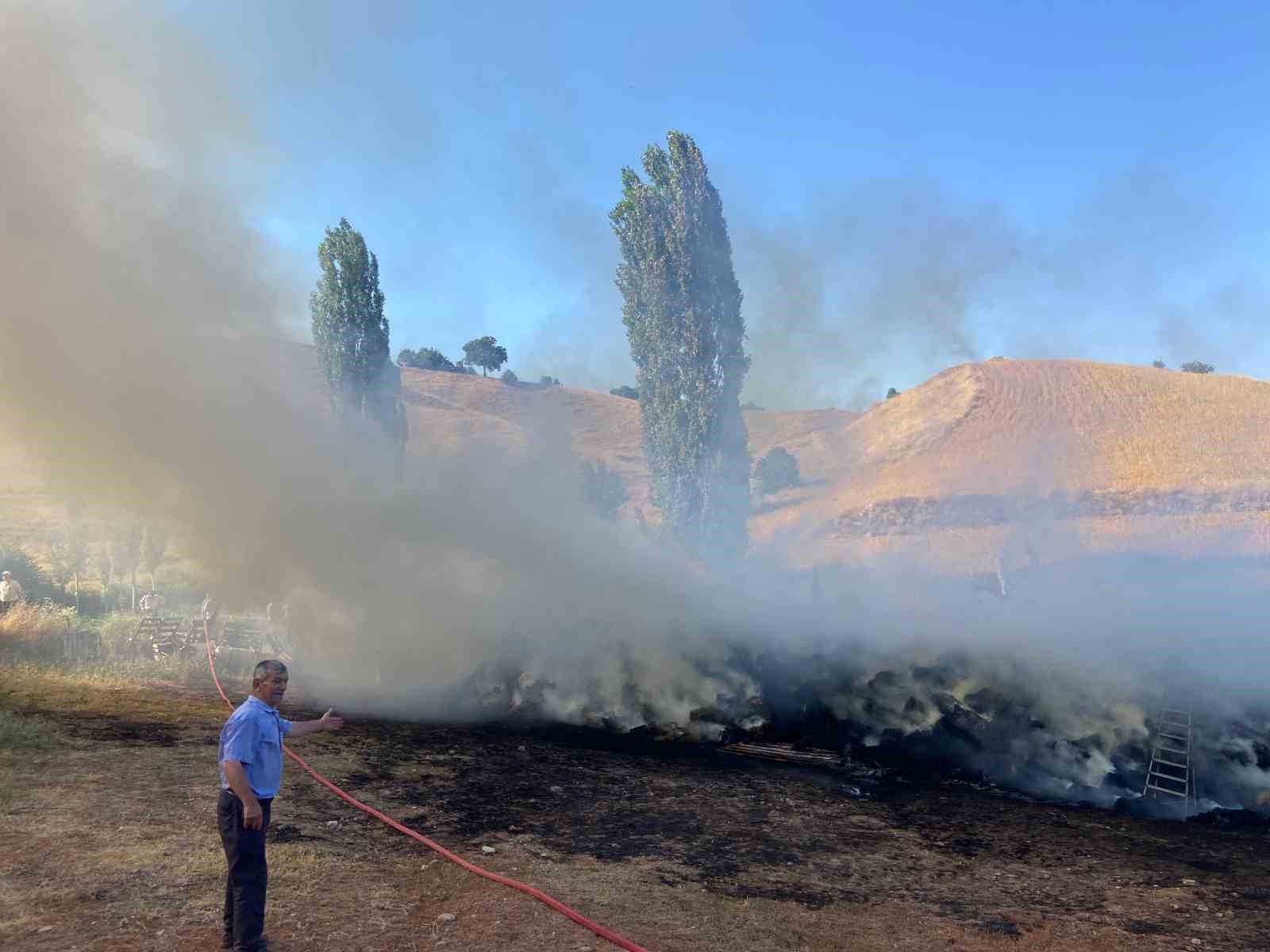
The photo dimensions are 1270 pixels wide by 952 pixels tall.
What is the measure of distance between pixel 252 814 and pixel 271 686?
764 millimetres

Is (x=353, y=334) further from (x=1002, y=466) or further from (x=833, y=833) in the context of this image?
(x=1002, y=466)

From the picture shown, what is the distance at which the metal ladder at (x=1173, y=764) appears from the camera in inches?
460

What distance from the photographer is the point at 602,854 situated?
8.66 metres

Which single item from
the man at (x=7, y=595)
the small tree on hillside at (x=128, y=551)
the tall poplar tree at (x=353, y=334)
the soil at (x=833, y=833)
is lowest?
the soil at (x=833, y=833)

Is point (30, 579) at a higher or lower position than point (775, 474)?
lower

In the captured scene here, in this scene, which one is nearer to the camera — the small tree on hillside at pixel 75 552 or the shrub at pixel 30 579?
the shrub at pixel 30 579

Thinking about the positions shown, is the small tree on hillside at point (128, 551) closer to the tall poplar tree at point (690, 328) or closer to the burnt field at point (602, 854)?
the burnt field at point (602, 854)

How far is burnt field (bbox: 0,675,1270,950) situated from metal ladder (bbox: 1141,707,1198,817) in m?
0.90

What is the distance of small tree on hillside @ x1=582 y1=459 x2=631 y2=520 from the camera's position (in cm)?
2533

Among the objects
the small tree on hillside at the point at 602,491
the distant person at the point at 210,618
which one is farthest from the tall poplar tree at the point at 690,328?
the distant person at the point at 210,618

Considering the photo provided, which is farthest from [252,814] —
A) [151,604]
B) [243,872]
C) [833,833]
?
[151,604]

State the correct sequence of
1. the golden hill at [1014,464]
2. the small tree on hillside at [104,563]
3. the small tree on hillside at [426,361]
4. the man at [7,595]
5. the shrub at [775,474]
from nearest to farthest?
the man at [7,595]
the small tree on hillside at [104,563]
the golden hill at [1014,464]
the shrub at [775,474]
the small tree on hillside at [426,361]

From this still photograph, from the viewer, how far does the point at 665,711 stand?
14992mm

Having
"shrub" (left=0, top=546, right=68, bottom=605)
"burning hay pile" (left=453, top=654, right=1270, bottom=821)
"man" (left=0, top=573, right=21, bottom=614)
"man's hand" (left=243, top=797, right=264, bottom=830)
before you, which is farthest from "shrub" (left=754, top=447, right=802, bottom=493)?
"man's hand" (left=243, top=797, right=264, bottom=830)
